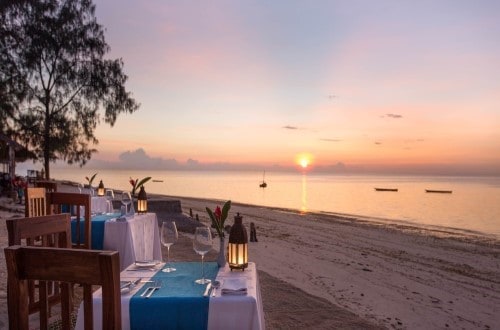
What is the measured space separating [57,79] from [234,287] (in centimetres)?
1619

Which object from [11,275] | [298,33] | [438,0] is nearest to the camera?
[11,275]

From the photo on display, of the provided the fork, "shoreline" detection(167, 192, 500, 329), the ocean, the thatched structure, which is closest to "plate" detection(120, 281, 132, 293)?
the fork

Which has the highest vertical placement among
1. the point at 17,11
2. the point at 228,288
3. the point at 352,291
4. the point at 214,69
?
the point at 17,11

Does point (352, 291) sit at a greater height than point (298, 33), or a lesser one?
lesser

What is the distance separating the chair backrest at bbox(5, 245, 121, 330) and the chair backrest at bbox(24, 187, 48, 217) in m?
2.80

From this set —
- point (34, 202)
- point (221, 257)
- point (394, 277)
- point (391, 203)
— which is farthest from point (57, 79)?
point (391, 203)

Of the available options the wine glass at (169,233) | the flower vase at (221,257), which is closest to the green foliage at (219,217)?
the flower vase at (221,257)

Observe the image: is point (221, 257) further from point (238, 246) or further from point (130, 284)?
point (130, 284)

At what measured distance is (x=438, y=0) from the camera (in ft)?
29.8

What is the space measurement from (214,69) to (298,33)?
3.16 meters

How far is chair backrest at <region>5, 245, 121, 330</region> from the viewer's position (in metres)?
1.31

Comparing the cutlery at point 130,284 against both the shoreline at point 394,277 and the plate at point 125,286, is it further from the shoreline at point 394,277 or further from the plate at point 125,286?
the shoreline at point 394,277

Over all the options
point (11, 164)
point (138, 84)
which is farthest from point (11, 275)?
point (11, 164)

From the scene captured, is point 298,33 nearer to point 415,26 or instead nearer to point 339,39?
point 339,39
